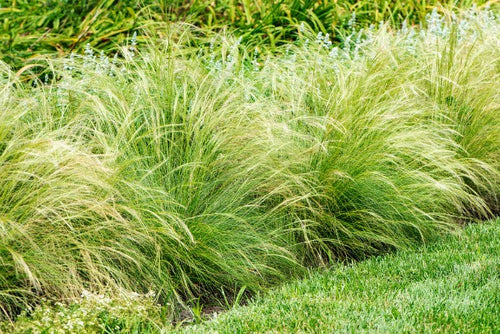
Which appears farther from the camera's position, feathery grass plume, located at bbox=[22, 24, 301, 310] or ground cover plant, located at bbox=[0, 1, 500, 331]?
feathery grass plume, located at bbox=[22, 24, 301, 310]

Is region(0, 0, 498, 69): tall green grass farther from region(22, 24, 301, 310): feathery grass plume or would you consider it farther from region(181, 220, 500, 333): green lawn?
region(181, 220, 500, 333): green lawn

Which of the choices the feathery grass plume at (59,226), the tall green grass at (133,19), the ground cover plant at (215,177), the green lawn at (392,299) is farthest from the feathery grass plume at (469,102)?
the feathery grass plume at (59,226)

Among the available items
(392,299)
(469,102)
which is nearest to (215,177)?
(392,299)

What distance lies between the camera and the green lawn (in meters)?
3.27

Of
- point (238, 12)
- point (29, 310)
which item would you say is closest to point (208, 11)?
point (238, 12)

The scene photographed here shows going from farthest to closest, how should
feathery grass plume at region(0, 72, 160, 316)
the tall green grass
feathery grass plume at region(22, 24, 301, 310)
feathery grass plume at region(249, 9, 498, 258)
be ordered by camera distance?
1. the tall green grass
2. feathery grass plume at region(249, 9, 498, 258)
3. feathery grass plume at region(22, 24, 301, 310)
4. feathery grass plume at region(0, 72, 160, 316)

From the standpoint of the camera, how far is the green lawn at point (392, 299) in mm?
3270

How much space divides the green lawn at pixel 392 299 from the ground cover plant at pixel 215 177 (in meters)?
0.28

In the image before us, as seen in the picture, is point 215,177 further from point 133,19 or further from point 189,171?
point 133,19

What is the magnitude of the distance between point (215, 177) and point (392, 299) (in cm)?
136

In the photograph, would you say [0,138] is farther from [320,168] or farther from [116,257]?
[320,168]

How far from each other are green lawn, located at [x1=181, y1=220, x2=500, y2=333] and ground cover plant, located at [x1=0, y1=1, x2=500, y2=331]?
0.28 meters

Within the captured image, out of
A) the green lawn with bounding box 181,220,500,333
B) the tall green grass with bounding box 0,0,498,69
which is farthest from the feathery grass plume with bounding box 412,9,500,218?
the tall green grass with bounding box 0,0,498,69

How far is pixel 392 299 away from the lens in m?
3.62
